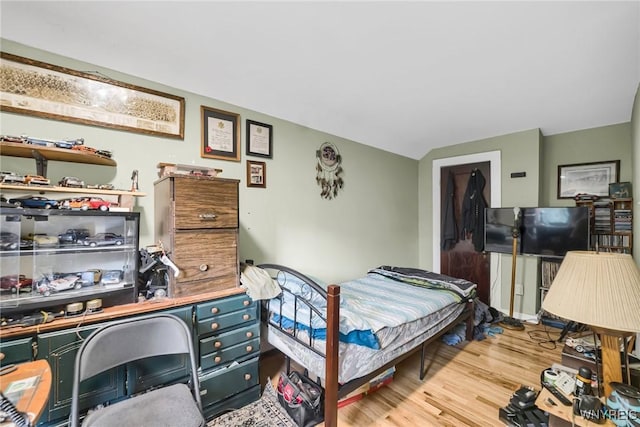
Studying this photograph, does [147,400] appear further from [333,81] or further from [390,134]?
[390,134]

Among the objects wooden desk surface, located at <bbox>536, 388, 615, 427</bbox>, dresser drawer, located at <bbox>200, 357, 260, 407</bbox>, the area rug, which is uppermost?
wooden desk surface, located at <bbox>536, 388, 615, 427</bbox>

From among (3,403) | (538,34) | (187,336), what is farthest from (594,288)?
(3,403)

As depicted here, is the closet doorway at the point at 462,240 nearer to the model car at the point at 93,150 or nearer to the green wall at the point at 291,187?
the green wall at the point at 291,187

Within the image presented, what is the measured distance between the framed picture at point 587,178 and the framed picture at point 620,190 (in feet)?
0.73

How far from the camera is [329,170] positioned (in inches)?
122

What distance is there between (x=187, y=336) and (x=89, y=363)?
399 mm

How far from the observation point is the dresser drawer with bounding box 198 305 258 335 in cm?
166

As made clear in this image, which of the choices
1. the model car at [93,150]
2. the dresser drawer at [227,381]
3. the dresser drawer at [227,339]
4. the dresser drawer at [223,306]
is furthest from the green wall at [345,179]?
the dresser drawer at [227,381]

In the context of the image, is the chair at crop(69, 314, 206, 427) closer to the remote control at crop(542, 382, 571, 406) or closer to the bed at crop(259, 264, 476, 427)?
the bed at crop(259, 264, 476, 427)

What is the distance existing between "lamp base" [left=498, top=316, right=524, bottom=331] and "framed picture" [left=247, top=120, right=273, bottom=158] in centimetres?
340

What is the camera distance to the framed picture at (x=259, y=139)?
245 centimetres

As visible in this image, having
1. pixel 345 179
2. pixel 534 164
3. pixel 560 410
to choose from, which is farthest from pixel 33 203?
pixel 534 164

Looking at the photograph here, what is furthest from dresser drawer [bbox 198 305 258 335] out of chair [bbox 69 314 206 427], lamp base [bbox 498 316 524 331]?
lamp base [bbox 498 316 524 331]

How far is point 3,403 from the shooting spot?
817 mm
